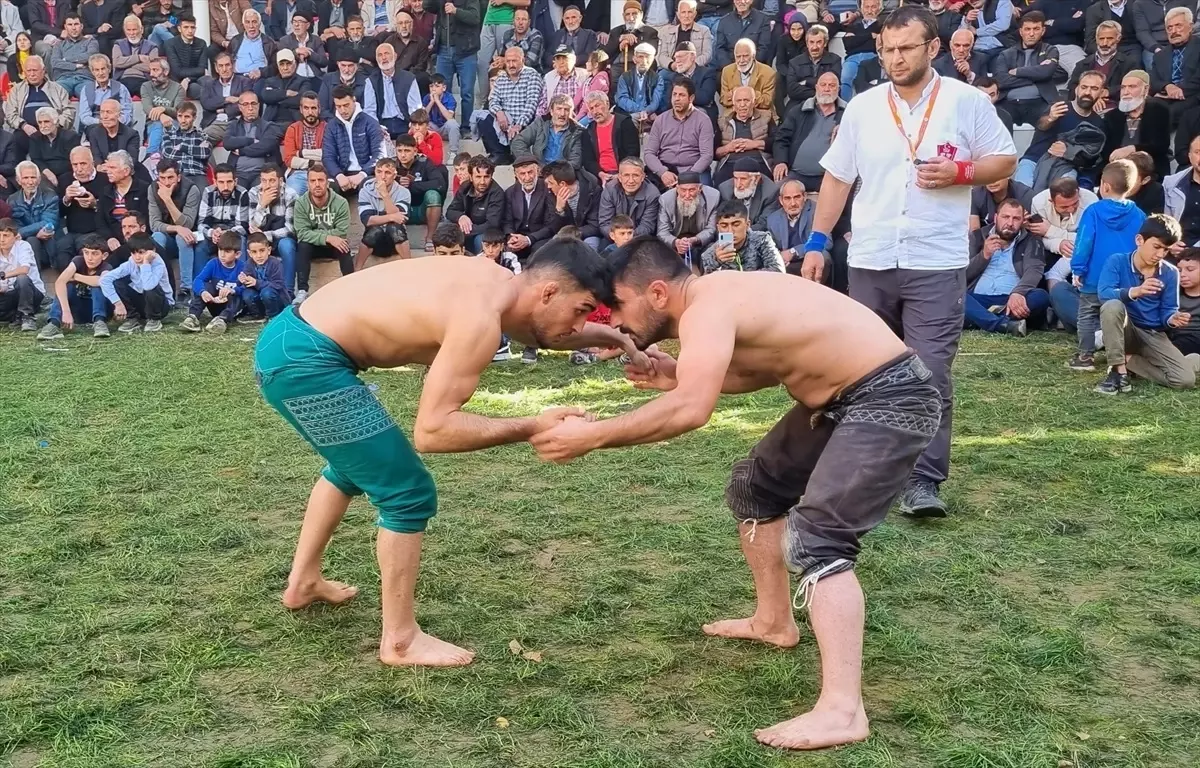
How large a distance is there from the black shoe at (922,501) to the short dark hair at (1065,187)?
5625 millimetres

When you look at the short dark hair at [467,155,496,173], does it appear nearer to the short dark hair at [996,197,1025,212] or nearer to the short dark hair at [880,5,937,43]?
the short dark hair at [996,197,1025,212]

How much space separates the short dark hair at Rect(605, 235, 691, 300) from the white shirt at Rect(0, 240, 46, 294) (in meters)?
8.94

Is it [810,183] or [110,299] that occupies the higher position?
[810,183]

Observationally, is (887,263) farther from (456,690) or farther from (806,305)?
(456,690)

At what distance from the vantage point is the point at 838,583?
3.20 m

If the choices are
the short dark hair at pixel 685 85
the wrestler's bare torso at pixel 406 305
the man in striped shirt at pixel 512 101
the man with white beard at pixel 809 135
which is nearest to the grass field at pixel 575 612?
the wrestler's bare torso at pixel 406 305

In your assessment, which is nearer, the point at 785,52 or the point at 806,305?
the point at 806,305

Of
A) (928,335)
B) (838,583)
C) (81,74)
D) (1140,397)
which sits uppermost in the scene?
(81,74)

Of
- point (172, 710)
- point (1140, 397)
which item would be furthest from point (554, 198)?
point (172, 710)

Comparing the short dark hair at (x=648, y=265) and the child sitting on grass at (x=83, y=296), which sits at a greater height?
the short dark hair at (x=648, y=265)

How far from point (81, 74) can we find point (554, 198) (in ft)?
21.7

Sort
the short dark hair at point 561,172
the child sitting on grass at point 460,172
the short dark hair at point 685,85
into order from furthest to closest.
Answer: the short dark hair at point 685,85, the child sitting on grass at point 460,172, the short dark hair at point 561,172

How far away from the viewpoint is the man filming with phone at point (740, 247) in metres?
9.26

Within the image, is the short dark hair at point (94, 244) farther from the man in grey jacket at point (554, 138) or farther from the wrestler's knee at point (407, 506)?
the wrestler's knee at point (407, 506)
